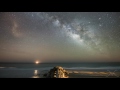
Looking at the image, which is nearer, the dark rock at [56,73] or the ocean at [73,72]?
the dark rock at [56,73]

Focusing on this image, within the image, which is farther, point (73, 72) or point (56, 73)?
point (73, 72)

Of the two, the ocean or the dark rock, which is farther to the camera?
the ocean
